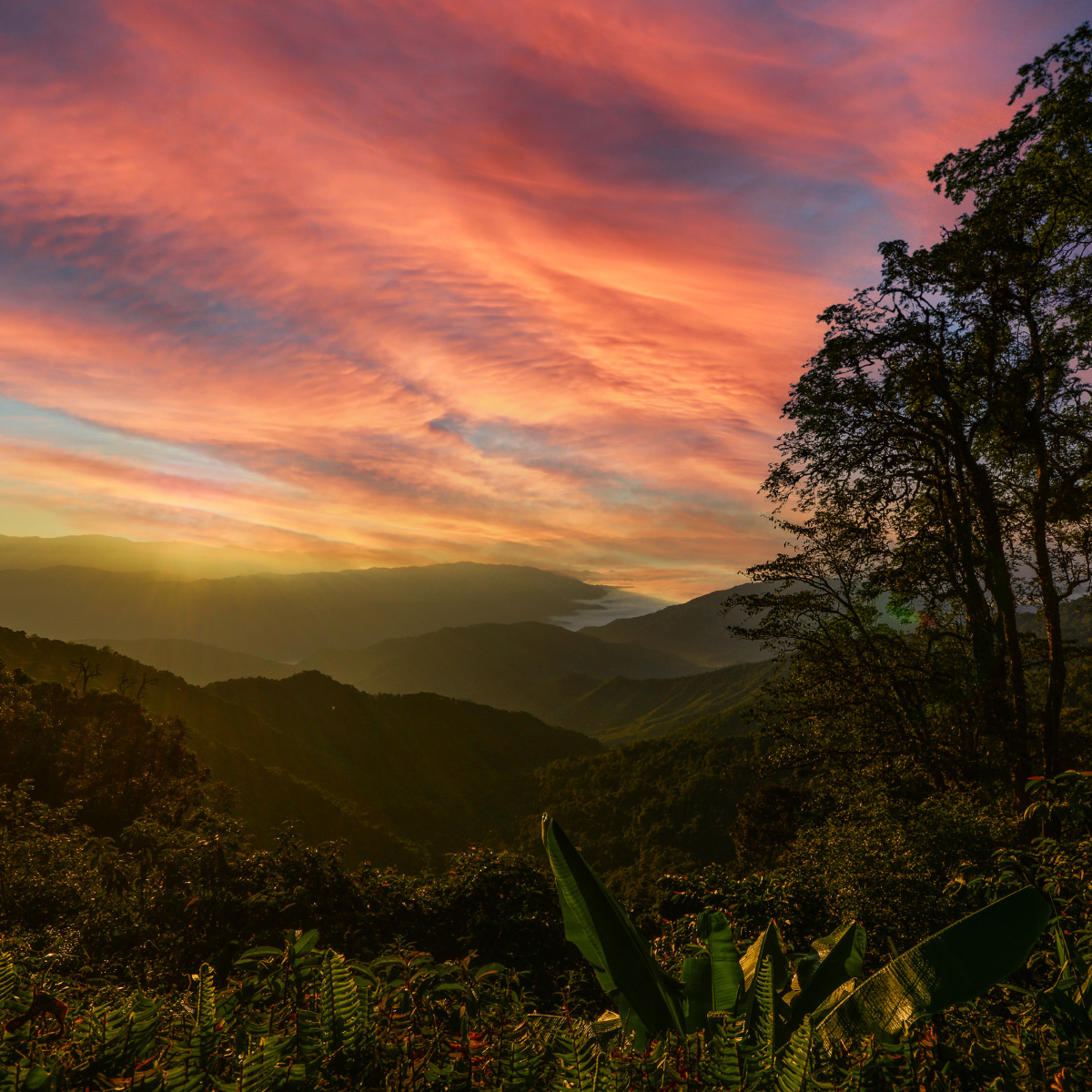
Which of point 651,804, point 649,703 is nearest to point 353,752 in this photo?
point 651,804

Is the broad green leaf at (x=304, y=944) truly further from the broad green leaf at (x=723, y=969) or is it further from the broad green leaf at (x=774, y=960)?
the broad green leaf at (x=774, y=960)

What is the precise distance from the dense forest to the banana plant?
1cm

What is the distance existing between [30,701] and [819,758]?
2492 cm

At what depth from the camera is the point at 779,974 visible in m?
2.39

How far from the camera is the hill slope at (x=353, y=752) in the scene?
36.7 m

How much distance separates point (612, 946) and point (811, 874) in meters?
7.81

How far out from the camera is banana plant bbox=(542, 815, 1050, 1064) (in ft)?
6.08

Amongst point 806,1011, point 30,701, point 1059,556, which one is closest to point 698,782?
point 1059,556

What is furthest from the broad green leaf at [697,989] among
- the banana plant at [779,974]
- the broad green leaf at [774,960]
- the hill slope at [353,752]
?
the hill slope at [353,752]

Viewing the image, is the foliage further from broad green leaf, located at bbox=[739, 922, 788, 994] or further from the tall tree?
broad green leaf, located at bbox=[739, 922, 788, 994]

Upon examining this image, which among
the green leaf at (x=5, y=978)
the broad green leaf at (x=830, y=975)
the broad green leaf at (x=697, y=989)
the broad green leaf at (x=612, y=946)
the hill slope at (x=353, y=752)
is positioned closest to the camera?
the green leaf at (x=5, y=978)

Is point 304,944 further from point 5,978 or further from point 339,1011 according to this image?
point 5,978

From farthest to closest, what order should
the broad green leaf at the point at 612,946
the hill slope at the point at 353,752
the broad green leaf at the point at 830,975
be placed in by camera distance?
the hill slope at the point at 353,752 < the broad green leaf at the point at 830,975 < the broad green leaf at the point at 612,946

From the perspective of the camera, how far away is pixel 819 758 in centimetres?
1360
